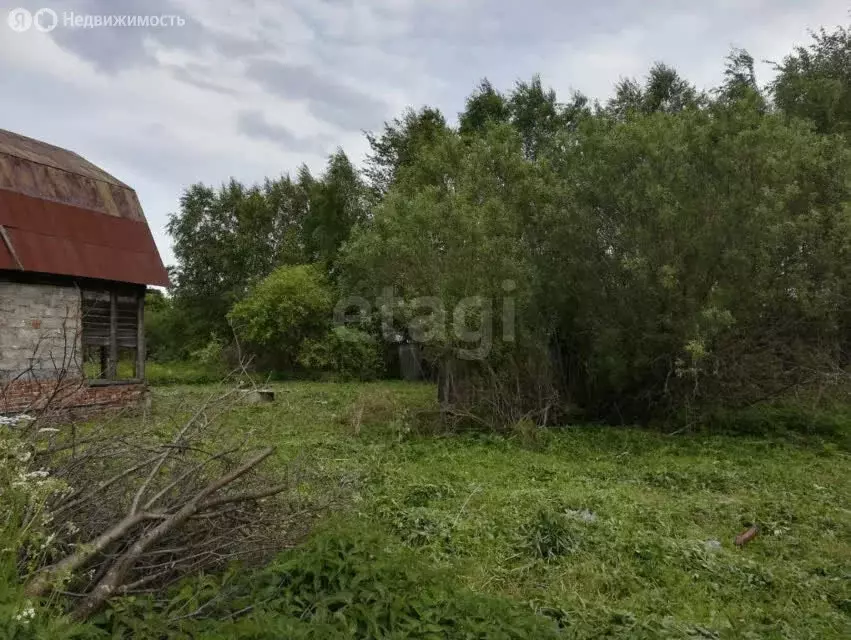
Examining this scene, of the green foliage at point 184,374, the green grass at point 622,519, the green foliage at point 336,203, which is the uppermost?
the green foliage at point 336,203

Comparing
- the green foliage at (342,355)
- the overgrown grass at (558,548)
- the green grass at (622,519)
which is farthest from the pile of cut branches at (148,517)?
the green foliage at (342,355)

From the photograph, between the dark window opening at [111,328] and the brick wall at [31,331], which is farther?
the dark window opening at [111,328]

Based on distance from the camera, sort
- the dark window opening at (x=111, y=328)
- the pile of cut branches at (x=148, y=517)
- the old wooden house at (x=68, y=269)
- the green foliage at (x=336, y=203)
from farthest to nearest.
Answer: the green foliage at (x=336, y=203) < the dark window opening at (x=111, y=328) < the old wooden house at (x=68, y=269) < the pile of cut branches at (x=148, y=517)

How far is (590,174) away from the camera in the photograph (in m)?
10.1

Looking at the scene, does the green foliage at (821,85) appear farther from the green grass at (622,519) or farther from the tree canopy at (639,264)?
the green grass at (622,519)

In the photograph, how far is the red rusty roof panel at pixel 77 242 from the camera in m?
10.4

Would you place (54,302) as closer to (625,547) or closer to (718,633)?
(625,547)

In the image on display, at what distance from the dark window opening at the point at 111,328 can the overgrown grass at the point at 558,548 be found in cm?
324

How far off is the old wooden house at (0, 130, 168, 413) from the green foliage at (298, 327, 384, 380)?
8.35 meters

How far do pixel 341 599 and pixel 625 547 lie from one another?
259 cm

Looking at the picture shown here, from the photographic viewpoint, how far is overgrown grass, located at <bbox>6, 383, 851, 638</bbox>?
11.0 feet

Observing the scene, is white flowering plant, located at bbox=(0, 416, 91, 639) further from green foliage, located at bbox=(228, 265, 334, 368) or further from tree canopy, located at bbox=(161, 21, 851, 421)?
green foliage, located at bbox=(228, 265, 334, 368)

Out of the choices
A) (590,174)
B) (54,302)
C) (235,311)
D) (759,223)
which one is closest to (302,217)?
(235,311)

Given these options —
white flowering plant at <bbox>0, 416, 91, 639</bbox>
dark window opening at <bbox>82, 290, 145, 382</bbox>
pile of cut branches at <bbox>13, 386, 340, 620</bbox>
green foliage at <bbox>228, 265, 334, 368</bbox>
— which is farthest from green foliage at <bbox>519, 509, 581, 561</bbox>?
green foliage at <bbox>228, 265, 334, 368</bbox>
